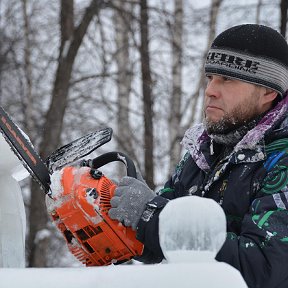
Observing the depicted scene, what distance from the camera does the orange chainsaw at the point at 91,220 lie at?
220 cm

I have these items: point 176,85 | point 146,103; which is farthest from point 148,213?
point 176,85

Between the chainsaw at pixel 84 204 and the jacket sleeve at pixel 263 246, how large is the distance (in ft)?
1.27

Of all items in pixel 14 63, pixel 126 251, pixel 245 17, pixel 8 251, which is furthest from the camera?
pixel 245 17

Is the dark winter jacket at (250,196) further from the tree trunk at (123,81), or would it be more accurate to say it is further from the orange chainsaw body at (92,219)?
the tree trunk at (123,81)

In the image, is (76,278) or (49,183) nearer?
(76,278)

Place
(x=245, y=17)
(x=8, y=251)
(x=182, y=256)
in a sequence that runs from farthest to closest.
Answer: (x=245, y=17)
(x=8, y=251)
(x=182, y=256)

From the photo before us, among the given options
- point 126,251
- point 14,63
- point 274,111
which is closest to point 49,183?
point 126,251

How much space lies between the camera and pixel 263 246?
78.1 inches

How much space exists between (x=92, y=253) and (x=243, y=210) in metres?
0.52

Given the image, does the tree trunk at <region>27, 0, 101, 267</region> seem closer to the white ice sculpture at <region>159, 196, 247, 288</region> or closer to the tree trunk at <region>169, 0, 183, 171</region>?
the tree trunk at <region>169, 0, 183, 171</region>

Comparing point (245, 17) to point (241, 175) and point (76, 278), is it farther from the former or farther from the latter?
point (76, 278)

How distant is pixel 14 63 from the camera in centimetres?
1187

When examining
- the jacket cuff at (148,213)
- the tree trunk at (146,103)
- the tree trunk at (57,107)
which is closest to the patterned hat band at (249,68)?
the jacket cuff at (148,213)

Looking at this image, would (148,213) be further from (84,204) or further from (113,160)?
(113,160)
